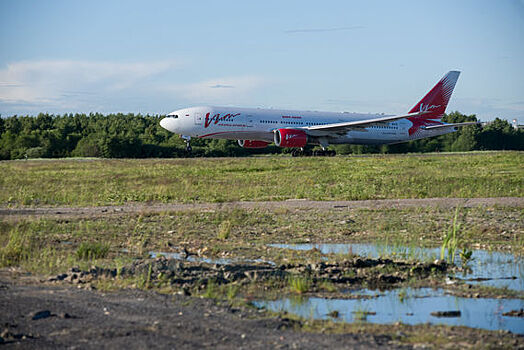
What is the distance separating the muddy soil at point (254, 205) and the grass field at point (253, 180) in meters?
1.47

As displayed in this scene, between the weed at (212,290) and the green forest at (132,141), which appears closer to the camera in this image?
the weed at (212,290)

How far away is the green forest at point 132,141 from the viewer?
6444 centimetres

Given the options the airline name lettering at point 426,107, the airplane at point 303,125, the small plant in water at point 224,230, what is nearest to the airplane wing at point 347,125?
the airplane at point 303,125

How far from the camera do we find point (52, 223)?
18.1 metres

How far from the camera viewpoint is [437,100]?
209 feet

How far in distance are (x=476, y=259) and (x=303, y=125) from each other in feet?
137

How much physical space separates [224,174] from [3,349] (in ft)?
101

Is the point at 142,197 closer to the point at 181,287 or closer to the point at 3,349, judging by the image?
the point at 181,287

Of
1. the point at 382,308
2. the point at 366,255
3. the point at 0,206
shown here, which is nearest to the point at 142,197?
the point at 0,206

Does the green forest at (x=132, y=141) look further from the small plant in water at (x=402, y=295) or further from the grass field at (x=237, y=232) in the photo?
the small plant in water at (x=402, y=295)

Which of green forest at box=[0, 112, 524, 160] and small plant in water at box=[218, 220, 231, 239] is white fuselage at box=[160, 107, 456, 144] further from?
small plant in water at box=[218, 220, 231, 239]

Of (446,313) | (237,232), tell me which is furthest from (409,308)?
(237,232)

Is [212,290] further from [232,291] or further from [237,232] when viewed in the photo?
[237,232]

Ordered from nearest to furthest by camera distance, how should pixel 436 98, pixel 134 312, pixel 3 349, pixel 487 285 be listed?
pixel 3 349, pixel 134 312, pixel 487 285, pixel 436 98
